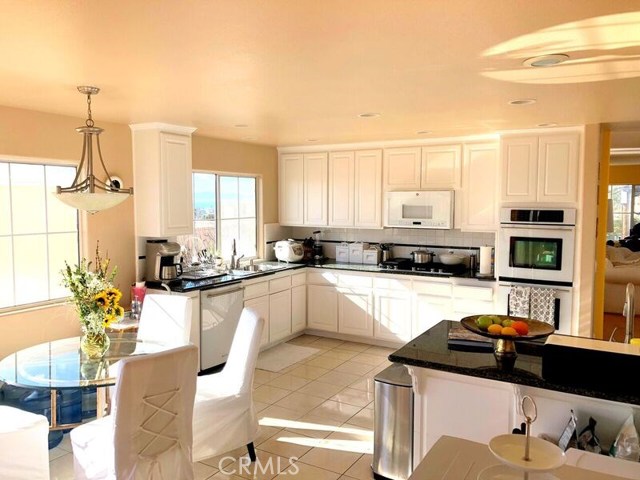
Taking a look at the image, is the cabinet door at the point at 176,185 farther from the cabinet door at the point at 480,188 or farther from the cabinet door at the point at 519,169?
the cabinet door at the point at 519,169

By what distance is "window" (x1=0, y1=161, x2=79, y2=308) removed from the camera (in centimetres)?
386

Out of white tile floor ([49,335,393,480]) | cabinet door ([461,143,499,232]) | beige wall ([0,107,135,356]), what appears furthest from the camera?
cabinet door ([461,143,499,232])

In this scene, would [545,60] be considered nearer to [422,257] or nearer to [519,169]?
[519,169]

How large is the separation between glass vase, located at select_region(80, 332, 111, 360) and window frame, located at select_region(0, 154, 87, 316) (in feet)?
2.47

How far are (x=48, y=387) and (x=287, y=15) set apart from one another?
224cm

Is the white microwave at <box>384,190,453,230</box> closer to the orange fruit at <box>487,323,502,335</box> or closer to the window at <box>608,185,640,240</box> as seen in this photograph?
the orange fruit at <box>487,323,502,335</box>

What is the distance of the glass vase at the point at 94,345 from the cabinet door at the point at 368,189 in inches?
144

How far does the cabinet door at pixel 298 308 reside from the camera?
6211mm

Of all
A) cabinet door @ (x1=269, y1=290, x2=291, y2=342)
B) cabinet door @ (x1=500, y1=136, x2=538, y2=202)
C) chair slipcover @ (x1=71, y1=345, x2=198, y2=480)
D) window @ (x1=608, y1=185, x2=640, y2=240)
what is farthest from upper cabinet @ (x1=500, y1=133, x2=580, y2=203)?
window @ (x1=608, y1=185, x2=640, y2=240)

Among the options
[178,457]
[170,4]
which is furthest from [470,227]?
[170,4]

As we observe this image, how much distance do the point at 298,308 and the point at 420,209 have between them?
6.21 ft

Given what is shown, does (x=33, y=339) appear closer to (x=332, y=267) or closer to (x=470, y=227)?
(x=332, y=267)

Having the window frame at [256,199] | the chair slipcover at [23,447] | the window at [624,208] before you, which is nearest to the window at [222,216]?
the window frame at [256,199]

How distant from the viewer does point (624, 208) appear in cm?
1169
